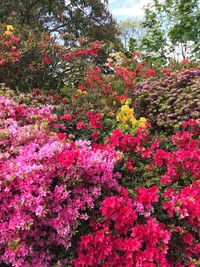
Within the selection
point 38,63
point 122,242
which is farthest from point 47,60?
point 122,242

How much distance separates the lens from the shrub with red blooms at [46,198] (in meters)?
2.44

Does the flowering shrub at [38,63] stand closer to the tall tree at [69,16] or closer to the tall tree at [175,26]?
the tall tree at [175,26]

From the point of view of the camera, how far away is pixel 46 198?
8.09 ft

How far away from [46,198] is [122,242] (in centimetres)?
60

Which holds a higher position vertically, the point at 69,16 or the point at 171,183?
the point at 69,16

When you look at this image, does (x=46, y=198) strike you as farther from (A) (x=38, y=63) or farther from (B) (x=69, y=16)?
(B) (x=69, y=16)

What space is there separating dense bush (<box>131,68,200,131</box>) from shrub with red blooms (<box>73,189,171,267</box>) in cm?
184

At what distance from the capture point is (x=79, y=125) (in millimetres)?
3924

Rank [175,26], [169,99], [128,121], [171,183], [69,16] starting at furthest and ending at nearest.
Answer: [69,16] < [175,26] < [169,99] < [128,121] < [171,183]

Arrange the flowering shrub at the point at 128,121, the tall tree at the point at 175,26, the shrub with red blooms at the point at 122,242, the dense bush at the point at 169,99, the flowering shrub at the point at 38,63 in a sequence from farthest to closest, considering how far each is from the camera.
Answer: the tall tree at the point at 175,26 → the flowering shrub at the point at 38,63 → the dense bush at the point at 169,99 → the flowering shrub at the point at 128,121 → the shrub with red blooms at the point at 122,242

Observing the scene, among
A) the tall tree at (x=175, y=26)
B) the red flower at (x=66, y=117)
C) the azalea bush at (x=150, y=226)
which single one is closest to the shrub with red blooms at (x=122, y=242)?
the azalea bush at (x=150, y=226)

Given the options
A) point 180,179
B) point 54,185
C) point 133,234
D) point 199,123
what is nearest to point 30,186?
point 54,185

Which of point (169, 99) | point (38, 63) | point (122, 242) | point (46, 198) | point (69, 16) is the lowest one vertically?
point (122, 242)

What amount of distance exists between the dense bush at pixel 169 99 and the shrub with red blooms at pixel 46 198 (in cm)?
177
